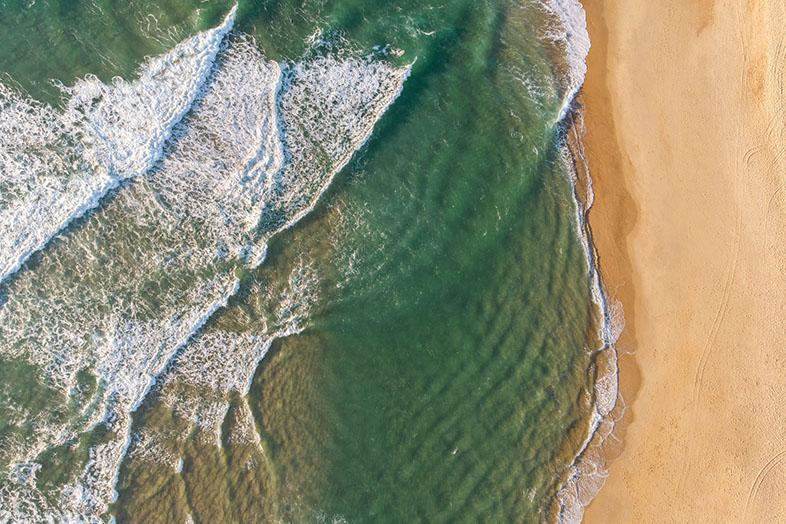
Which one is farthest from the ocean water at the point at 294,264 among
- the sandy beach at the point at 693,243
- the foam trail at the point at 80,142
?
the sandy beach at the point at 693,243

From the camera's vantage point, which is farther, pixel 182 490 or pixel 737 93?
pixel 737 93

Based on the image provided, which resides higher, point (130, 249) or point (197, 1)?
point (197, 1)

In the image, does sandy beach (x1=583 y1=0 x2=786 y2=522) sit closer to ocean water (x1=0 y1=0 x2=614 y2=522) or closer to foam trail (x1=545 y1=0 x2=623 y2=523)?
foam trail (x1=545 y1=0 x2=623 y2=523)

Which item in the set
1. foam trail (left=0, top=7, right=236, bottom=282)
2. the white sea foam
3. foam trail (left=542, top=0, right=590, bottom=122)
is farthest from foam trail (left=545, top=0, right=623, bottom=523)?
foam trail (left=0, top=7, right=236, bottom=282)

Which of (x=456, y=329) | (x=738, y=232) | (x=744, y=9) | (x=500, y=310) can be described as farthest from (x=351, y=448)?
(x=744, y=9)

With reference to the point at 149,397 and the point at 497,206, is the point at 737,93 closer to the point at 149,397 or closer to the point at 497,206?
the point at 497,206

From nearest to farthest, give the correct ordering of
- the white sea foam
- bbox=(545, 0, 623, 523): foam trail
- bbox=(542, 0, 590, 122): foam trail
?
the white sea foam < bbox=(545, 0, 623, 523): foam trail < bbox=(542, 0, 590, 122): foam trail

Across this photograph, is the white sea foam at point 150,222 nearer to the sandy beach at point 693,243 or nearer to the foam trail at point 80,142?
the foam trail at point 80,142
